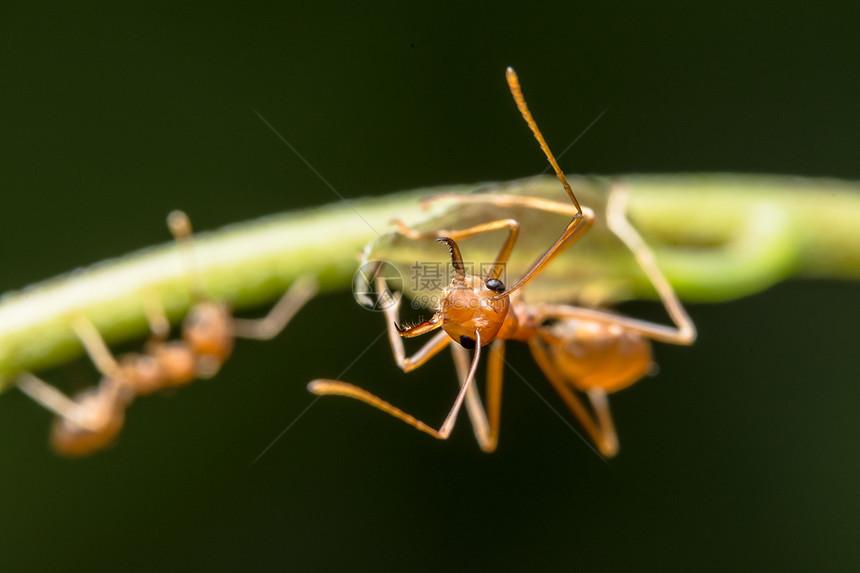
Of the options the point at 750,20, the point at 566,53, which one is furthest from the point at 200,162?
the point at 750,20

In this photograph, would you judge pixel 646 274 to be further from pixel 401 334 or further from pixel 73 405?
pixel 73 405

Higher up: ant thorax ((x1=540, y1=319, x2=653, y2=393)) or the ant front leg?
the ant front leg

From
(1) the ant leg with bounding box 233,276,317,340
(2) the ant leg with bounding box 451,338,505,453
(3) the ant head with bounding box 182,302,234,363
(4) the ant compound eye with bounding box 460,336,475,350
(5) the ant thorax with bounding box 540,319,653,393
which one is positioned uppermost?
(1) the ant leg with bounding box 233,276,317,340

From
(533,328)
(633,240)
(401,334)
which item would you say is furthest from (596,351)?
(401,334)

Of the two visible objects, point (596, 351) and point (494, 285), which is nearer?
point (494, 285)

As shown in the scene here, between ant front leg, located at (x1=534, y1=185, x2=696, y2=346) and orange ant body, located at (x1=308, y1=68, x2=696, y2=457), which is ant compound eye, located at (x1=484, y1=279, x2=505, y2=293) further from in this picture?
ant front leg, located at (x1=534, y1=185, x2=696, y2=346)

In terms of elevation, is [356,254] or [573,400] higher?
[573,400]

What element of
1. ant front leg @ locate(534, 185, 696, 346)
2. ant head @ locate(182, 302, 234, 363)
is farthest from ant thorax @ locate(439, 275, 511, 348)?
ant head @ locate(182, 302, 234, 363)

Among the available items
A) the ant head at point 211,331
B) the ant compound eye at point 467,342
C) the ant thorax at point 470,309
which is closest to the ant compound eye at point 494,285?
the ant thorax at point 470,309

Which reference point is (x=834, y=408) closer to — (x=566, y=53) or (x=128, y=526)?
(x=566, y=53)
